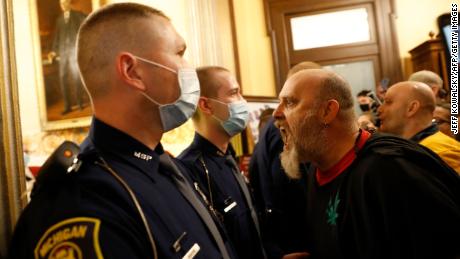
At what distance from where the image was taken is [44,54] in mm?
3580

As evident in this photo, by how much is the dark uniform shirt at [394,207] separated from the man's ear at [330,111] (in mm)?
227

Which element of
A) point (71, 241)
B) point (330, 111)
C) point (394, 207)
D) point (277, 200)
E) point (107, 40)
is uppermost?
point (107, 40)

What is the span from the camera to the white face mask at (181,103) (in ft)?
4.56

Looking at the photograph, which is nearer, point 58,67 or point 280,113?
point 280,113

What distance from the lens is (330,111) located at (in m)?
1.99

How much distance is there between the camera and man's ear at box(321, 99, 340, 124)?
1.98m

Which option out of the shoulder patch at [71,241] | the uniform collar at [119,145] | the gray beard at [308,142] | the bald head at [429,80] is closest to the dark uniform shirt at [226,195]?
the gray beard at [308,142]

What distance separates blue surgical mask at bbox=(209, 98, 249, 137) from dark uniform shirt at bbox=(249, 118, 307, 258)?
28 cm

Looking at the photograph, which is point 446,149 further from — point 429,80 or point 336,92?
point 429,80

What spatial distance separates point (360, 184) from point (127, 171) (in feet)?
3.03

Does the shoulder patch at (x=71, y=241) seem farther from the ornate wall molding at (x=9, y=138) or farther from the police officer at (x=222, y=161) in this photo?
the police officer at (x=222, y=161)

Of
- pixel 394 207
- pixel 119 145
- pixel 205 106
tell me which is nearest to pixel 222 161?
pixel 205 106

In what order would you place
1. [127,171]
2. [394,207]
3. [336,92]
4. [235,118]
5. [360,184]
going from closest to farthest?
[127,171], [394,207], [360,184], [336,92], [235,118]

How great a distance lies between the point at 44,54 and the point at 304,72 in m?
2.45
